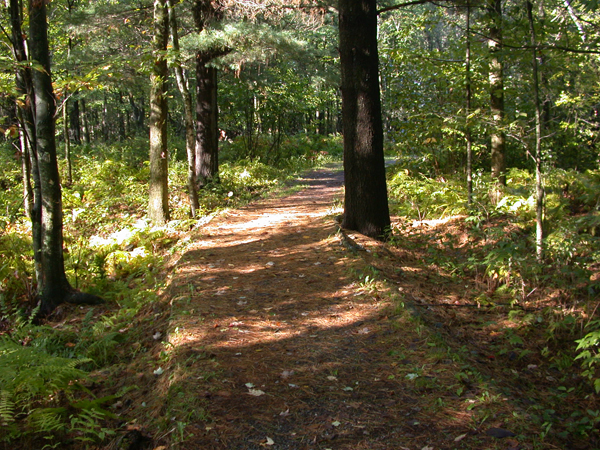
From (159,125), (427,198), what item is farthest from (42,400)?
(427,198)

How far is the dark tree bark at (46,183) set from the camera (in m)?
5.72

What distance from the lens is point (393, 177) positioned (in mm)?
11438

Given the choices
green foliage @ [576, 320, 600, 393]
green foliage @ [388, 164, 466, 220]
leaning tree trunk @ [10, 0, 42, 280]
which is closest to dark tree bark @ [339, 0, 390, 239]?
green foliage @ [388, 164, 466, 220]

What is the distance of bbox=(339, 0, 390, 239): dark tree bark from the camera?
6.70 m

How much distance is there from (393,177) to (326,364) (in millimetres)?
8444

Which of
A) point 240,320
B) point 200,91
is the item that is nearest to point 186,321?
point 240,320

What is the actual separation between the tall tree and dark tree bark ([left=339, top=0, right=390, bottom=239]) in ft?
13.5

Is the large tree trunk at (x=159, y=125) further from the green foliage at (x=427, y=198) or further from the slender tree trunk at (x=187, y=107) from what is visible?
the green foliage at (x=427, y=198)

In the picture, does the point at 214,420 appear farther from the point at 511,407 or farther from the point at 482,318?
the point at 482,318

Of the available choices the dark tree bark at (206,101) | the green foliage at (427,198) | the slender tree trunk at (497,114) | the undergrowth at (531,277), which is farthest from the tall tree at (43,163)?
the slender tree trunk at (497,114)

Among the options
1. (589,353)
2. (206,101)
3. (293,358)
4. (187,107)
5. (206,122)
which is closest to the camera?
(589,353)

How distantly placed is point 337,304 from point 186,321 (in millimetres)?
1563

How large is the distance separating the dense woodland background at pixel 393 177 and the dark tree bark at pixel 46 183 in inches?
8.1

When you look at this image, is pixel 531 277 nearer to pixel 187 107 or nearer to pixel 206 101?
pixel 187 107
